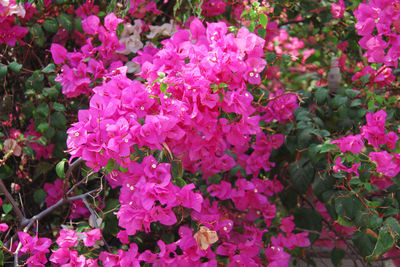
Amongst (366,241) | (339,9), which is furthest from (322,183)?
(339,9)

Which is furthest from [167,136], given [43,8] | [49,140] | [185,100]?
[43,8]

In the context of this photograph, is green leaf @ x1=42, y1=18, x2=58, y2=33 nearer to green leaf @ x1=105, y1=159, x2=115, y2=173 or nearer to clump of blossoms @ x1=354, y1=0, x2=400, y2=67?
green leaf @ x1=105, y1=159, x2=115, y2=173

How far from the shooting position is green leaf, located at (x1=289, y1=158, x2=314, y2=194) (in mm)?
1374

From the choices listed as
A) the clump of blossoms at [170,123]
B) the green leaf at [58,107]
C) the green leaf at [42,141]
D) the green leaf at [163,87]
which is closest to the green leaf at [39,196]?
the green leaf at [42,141]

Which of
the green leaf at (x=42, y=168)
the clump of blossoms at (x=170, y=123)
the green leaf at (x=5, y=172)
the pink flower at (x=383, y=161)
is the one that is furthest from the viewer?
the green leaf at (x=42, y=168)

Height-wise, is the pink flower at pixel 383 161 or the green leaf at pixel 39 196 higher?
the pink flower at pixel 383 161

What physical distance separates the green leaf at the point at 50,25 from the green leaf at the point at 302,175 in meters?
0.89

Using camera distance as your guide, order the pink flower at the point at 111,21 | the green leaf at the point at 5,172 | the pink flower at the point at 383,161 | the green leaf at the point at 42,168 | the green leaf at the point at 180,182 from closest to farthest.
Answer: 1. the green leaf at the point at 180,182
2. the pink flower at the point at 383,161
3. the pink flower at the point at 111,21
4. the green leaf at the point at 5,172
5. the green leaf at the point at 42,168

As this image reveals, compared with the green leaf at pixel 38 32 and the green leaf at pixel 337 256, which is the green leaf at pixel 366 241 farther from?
the green leaf at pixel 38 32

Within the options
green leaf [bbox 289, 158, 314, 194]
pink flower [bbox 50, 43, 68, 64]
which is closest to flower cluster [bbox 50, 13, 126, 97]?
pink flower [bbox 50, 43, 68, 64]

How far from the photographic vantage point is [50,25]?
53.0 inches

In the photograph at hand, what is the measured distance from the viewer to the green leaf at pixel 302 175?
137 cm

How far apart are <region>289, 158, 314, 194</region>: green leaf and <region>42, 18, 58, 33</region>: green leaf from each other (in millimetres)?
893

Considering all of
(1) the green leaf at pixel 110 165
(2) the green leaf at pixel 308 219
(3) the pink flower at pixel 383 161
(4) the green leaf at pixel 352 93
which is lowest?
(2) the green leaf at pixel 308 219
